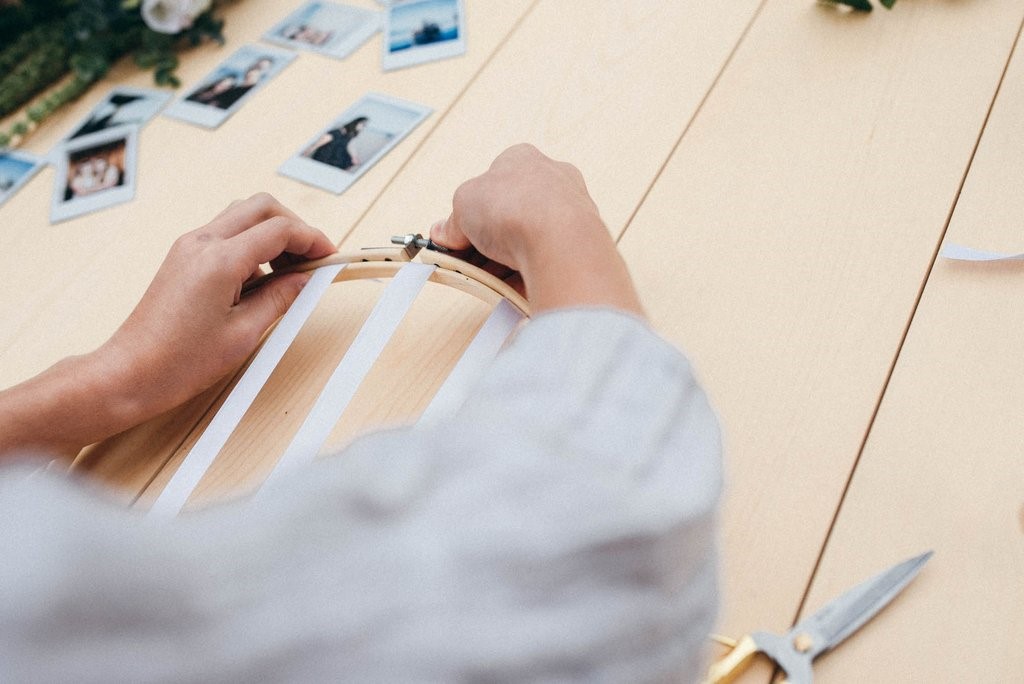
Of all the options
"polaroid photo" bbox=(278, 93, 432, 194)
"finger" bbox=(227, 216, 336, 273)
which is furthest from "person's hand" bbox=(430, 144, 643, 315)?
"polaroid photo" bbox=(278, 93, 432, 194)

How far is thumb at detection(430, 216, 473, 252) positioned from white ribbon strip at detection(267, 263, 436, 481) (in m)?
0.03

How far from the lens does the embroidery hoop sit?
0.55 metres

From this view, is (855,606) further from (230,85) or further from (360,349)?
(230,85)

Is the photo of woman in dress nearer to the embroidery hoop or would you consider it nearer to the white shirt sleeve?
the embroidery hoop

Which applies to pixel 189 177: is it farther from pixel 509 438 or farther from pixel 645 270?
pixel 509 438

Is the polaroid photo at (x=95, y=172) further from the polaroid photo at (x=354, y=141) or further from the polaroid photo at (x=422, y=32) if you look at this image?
the polaroid photo at (x=422, y=32)

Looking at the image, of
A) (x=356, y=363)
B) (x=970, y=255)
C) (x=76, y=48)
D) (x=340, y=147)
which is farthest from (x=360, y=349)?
(x=76, y=48)

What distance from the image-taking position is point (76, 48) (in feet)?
3.25

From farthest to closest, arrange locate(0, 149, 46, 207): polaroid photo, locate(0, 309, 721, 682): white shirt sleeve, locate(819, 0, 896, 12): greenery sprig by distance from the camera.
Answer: locate(0, 149, 46, 207): polaroid photo, locate(819, 0, 896, 12): greenery sprig, locate(0, 309, 721, 682): white shirt sleeve

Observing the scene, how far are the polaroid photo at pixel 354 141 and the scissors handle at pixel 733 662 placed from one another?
0.55 meters

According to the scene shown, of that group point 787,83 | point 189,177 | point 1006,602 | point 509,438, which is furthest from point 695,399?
point 189,177

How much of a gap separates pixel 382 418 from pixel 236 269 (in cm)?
16

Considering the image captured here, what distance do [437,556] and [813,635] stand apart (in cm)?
27

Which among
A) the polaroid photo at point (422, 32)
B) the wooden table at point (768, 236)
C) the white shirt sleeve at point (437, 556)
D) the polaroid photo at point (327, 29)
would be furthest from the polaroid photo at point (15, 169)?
the white shirt sleeve at point (437, 556)
